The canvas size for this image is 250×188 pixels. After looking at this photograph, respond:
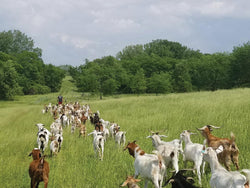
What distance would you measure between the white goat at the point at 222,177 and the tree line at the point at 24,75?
6142 centimetres

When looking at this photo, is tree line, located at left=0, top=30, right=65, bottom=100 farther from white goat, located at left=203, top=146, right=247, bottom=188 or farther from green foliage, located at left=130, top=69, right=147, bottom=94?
white goat, located at left=203, top=146, right=247, bottom=188

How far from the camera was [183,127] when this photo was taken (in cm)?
1166

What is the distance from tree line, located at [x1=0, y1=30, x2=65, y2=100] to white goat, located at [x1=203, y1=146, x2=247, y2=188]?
61.4 meters

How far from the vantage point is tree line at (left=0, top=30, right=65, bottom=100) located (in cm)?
5947

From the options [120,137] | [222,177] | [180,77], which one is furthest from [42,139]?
[180,77]

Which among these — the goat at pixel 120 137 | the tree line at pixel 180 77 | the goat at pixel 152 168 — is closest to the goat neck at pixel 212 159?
the goat at pixel 152 168

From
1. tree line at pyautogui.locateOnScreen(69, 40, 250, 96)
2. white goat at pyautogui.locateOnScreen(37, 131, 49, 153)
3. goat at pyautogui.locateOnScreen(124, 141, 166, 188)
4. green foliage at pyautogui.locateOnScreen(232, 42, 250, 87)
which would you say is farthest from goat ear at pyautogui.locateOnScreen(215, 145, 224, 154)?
green foliage at pyautogui.locateOnScreen(232, 42, 250, 87)

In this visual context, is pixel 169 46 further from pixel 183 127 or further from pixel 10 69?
pixel 183 127

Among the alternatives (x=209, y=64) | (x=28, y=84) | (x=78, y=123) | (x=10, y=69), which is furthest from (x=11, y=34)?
Answer: (x=78, y=123)

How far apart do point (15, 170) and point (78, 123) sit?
7.66m

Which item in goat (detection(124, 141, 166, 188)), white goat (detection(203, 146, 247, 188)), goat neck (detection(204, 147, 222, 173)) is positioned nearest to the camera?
white goat (detection(203, 146, 247, 188))

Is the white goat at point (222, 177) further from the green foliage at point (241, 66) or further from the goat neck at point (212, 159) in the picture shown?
the green foliage at point (241, 66)

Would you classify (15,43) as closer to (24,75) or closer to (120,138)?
(24,75)

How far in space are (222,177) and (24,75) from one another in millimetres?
82083
